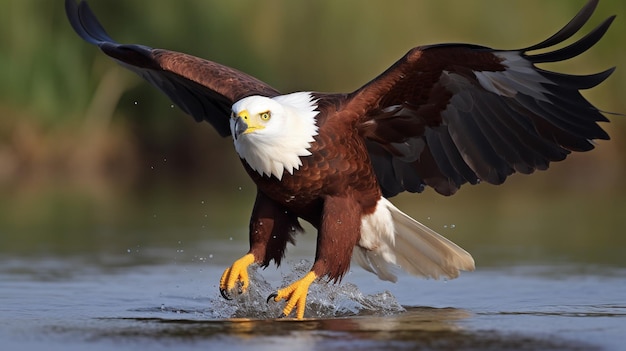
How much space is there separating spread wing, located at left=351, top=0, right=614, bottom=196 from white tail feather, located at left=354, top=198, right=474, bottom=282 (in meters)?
0.42

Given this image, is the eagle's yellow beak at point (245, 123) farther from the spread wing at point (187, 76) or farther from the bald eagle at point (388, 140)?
the spread wing at point (187, 76)

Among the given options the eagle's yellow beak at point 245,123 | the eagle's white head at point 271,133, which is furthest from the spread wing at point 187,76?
the eagle's yellow beak at point 245,123

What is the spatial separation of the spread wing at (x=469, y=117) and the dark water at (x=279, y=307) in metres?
0.69

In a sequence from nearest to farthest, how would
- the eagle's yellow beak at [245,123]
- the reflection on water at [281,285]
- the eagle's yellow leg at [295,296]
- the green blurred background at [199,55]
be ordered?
the reflection on water at [281,285] < the eagle's yellow beak at [245,123] < the eagle's yellow leg at [295,296] < the green blurred background at [199,55]

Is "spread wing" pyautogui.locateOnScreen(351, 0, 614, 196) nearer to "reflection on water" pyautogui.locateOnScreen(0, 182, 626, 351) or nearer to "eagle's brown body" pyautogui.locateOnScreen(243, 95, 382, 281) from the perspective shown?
"eagle's brown body" pyautogui.locateOnScreen(243, 95, 382, 281)

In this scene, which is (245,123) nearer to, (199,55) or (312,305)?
(312,305)

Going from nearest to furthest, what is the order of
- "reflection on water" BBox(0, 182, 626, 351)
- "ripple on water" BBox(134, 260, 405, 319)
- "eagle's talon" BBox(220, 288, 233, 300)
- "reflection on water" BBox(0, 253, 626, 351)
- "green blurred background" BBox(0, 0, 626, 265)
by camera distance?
1. "reflection on water" BBox(0, 253, 626, 351)
2. "reflection on water" BBox(0, 182, 626, 351)
3. "ripple on water" BBox(134, 260, 405, 319)
4. "eagle's talon" BBox(220, 288, 233, 300)
5. "green blurred background" BBox(0, 0, 626, 265)

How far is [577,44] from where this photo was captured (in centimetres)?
671

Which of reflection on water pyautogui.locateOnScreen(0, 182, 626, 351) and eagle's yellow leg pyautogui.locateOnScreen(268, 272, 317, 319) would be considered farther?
eagle's yellow leg pyautogui.locateOnScreen(268, 272, 317, 319)

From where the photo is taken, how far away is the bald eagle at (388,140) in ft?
23.0

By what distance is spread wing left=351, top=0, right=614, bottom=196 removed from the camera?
23.5 ft

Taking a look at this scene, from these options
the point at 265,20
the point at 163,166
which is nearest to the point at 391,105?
the point at 265,20

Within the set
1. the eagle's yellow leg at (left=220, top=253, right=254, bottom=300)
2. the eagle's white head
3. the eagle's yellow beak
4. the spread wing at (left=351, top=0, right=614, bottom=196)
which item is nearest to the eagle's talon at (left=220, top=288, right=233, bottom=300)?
the eagle's yellow leg at (left=220, top=253, right=254, bottom=300)

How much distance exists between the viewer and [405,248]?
7766 mm
